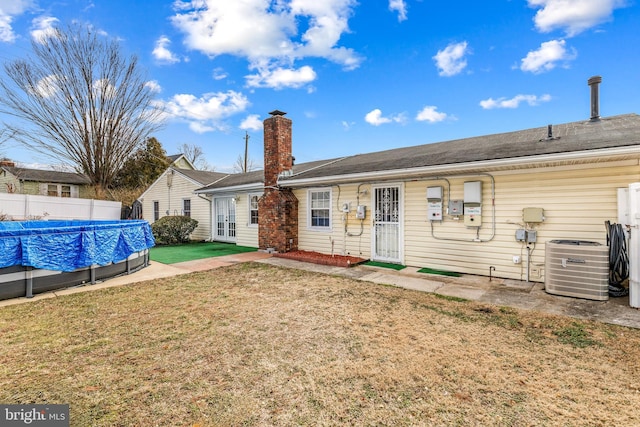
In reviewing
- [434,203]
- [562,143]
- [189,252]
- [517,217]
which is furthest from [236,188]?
[562,143]

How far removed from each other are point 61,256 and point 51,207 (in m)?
13.5

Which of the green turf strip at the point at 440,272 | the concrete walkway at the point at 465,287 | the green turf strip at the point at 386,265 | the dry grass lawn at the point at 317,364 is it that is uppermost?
the green turf strip at the point at 386,265

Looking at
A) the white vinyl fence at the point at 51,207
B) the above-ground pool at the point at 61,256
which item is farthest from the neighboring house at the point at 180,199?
the above-ground pool at the point at 61,256

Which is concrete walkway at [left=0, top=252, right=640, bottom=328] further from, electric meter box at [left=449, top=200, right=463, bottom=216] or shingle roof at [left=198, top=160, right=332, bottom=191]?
shingle roof at [left=198, top=160, right=332, bottom=191]

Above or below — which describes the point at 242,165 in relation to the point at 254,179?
above

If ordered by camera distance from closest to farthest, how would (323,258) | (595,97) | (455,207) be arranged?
(455,207) < (595,97) < (323,258)

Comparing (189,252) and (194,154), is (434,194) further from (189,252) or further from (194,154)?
(194,154)

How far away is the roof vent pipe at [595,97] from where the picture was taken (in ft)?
24.0

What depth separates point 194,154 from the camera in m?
33.1

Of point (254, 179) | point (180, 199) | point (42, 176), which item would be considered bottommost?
point (180, 199)

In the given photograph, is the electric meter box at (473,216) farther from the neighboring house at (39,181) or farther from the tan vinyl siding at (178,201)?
the neighboring house at (39,181)

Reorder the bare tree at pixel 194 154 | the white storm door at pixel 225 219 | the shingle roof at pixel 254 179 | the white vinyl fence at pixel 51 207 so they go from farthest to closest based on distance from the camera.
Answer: the bare tree at pixel 194 154, the white vinyl fence at pixel 51 207, the white storm door at pixel 225 219, the shingle roof at pixel 254 179

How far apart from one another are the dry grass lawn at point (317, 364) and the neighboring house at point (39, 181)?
2679cm

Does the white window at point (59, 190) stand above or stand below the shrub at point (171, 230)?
above
